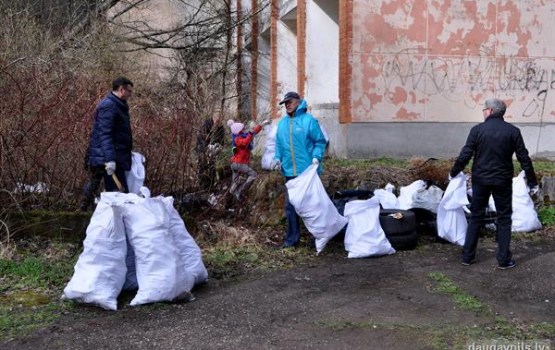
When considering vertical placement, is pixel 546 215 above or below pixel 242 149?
below

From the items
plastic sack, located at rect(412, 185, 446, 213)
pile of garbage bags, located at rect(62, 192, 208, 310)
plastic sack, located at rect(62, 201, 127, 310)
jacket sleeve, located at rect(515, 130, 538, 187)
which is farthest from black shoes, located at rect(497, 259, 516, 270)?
plastic sack, located at rect(62, 201, 127, 310)

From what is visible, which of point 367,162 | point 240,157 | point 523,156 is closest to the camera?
point 523,156

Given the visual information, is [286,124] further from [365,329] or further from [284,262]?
[365,329]

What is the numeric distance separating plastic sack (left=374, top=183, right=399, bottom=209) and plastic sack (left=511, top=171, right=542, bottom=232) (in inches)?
59.9

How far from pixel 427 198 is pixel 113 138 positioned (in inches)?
151

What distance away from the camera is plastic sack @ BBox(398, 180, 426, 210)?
743cm

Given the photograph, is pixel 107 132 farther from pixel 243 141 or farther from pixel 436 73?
pixel 436 73

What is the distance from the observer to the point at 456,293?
16.6ft

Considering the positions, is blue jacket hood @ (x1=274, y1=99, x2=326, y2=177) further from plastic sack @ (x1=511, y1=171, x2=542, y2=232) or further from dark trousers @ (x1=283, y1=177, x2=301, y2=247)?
plastic sack @ (x1=511, y1=171, x2=542, y2=232)

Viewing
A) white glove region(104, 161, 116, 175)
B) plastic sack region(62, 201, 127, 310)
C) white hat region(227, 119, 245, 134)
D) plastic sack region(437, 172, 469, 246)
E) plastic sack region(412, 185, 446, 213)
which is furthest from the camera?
white hat region(227, 119, 245, 134)

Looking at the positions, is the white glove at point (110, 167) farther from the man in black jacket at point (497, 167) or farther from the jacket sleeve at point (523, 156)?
the jacket sleeve at point (523, 156)

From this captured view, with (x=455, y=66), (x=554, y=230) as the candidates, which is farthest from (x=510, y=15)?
(x=554, y=230)

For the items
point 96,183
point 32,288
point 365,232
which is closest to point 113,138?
point 96,183

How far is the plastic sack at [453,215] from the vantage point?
6.58m
